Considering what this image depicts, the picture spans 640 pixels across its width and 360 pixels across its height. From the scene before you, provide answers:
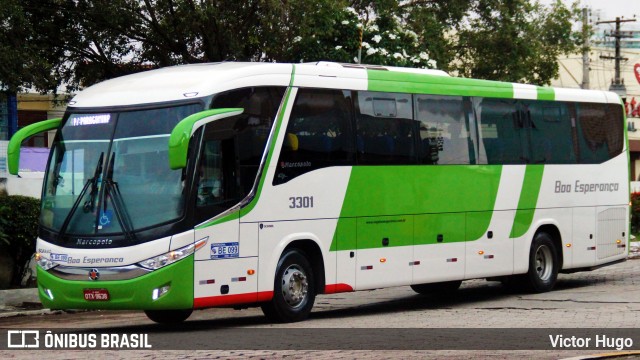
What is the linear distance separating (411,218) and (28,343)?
6401mm

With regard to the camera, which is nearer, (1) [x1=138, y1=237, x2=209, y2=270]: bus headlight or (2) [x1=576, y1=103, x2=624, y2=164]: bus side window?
(1) [x1=138, y1=237, x2=209, y2=270]: bus headlight

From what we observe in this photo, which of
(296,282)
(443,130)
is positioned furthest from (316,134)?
(443,130)

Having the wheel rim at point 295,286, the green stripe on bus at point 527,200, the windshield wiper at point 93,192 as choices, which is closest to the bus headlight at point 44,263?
the windshield wiper at point 93,192

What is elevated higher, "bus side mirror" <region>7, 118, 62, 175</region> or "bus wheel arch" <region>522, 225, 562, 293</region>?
"bus side mirror" <region>7, 118, 62, 175</region>

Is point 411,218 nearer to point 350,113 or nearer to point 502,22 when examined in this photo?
point 350,113

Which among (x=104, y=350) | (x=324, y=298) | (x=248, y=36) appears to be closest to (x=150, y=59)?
(x=248, y=36)

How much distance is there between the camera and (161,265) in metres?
13.3

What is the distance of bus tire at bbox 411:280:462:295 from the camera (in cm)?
1991

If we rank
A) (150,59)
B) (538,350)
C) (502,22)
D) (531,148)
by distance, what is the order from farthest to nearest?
(502,22)
(150,59)
(531,148)
(538,350)

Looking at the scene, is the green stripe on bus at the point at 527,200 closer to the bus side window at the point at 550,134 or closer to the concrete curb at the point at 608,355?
the bus side window at the point at 550,134

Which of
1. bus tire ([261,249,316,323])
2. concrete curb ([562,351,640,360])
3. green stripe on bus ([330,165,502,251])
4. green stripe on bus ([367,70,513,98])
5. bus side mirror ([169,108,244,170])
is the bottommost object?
concrete curb ([562,351,640,360])

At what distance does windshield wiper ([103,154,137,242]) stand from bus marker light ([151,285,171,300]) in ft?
2.10

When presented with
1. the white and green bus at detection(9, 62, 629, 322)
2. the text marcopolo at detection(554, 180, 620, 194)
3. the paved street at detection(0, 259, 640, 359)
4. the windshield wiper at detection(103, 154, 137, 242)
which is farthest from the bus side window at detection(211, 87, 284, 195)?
the text marcopolo at detection(554, 180, 620, 194)

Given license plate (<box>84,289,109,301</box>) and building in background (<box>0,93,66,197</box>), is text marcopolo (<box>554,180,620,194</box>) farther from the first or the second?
building in background (<box>0,93,66,197</box>)
